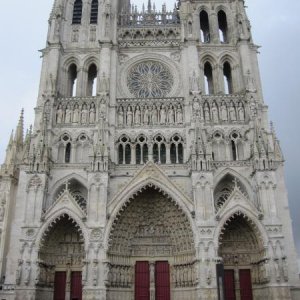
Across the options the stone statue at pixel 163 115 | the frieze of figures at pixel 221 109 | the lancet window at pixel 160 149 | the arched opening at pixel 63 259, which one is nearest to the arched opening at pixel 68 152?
the arched opening at pixel 63 259

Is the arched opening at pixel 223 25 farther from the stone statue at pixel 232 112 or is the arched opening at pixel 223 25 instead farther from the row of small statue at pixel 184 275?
the row of small statue at pixel 184 275

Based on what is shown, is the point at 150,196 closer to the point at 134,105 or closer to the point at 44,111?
the point at 134,105

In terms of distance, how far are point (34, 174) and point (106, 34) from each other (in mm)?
12374

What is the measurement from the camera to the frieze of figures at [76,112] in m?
25.7

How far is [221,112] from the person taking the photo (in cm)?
2580

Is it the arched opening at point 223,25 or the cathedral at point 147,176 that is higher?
the arched opening at point 223,25

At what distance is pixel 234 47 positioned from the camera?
2836cm

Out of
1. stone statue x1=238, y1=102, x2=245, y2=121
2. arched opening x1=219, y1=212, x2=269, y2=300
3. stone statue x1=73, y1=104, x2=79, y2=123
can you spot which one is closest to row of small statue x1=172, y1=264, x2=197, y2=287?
arched opening x1=219, y1=212, x2=269, y2=300

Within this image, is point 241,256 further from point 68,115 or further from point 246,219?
point 68,115

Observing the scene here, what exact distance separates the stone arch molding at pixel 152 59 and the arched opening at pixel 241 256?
412 inches

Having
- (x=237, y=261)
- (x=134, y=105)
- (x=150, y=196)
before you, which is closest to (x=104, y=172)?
(x=150, y=196)

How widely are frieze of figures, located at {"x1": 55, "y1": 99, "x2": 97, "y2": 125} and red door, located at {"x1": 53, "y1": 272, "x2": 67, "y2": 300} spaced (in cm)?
1011

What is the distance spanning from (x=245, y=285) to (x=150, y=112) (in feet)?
42.5

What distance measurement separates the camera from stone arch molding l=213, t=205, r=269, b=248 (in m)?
20.9
